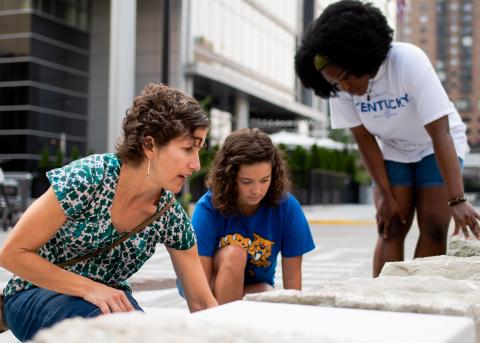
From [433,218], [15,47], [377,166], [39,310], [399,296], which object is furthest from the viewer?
[15,47]

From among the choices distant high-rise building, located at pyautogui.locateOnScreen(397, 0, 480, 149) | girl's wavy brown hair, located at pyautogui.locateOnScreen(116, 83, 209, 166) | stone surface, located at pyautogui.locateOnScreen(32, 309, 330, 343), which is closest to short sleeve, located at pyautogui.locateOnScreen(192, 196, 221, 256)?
girl's wavy brown hair, located at pyautogui.locateOnScreen(116, 83, 209, 166)

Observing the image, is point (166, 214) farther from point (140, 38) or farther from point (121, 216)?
point (140, 38)

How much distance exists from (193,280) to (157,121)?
27.4 inches

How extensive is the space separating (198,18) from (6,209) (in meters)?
19.1

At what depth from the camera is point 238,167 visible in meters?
4.06

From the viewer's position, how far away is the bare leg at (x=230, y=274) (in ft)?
12.8

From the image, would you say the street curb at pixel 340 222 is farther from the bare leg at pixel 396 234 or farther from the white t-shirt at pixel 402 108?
the white t-shirt at pixel 402 108

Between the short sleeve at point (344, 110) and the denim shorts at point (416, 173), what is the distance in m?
0.30

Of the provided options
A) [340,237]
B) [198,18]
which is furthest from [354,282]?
[198,18]

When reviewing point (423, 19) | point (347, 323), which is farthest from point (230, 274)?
point (423, 19)

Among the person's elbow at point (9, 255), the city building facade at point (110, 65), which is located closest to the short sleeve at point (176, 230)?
the person's elbow at point (9, 255)

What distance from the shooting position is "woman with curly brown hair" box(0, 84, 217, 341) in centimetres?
265

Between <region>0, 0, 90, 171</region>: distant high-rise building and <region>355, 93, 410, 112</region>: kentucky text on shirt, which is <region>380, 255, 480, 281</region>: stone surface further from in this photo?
<region>0, 0, 90, 171</region>: distant high-rise building

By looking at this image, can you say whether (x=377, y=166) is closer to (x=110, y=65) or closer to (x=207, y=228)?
(x=207, y=228)
